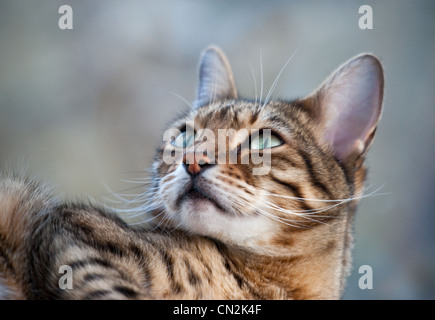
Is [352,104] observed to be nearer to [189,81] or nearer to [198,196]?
[198,196]

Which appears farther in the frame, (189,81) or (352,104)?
(189,81)

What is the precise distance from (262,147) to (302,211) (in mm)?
191

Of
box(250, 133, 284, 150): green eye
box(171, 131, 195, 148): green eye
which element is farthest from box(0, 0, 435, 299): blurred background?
box(250, 133, 284, 150): green eye

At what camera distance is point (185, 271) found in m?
0.99

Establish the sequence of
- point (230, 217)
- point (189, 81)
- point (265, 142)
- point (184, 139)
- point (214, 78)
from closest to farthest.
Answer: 1. point (230, 217)
2. point (265, 142)
3. point (184, 139)
4. point (214, 78)
5. point (189, 81)

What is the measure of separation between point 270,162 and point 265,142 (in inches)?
3.2

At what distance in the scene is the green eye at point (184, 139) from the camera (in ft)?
4.05

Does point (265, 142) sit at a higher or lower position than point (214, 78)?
lower

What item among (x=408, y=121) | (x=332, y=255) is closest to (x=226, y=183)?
(x=332, y=255)

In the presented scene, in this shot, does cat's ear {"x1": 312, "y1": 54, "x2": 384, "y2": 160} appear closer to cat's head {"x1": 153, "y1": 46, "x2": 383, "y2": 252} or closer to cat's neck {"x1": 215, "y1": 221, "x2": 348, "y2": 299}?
cat's head {"x1": 153, "y1": 46, "x2": 383, "y2": 252}

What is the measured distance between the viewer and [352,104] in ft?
3.83

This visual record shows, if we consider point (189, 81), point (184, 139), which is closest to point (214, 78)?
point (184, 139)

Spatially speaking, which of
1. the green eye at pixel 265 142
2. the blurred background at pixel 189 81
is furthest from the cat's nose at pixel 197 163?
the blurred background at pixel 189 81

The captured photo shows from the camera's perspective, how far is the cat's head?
3.24 ft
